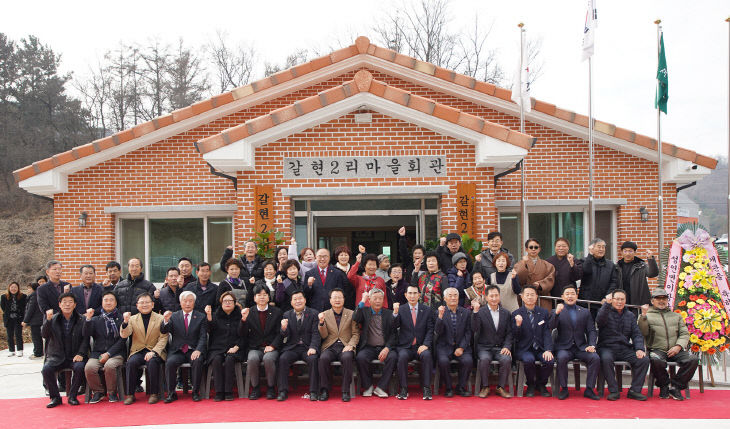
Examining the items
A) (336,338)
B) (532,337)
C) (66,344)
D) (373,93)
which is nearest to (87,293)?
(66,344)

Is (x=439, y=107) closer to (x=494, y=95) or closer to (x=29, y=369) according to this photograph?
(x=494, y=95)

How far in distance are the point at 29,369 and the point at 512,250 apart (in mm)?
8807

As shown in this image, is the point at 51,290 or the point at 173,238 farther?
the point at 173,238

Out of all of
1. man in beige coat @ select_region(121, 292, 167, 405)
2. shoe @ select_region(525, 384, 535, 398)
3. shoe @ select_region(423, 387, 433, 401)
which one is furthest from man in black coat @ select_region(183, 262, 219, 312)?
shoe @ select_region(525, 384, 535, 398)

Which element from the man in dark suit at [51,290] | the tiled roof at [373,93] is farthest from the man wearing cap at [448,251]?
the man in dark suit at [51,290]

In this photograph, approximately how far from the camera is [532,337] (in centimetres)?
768

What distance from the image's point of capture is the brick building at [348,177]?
9.70m

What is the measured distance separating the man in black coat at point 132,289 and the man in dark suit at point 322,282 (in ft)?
7.16

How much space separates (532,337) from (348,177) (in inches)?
151

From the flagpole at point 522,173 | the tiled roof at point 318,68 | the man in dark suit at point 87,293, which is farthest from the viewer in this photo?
the tiled roof at point 318,68

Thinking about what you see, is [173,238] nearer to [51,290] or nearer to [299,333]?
[51,290]

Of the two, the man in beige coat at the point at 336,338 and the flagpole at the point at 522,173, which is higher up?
the flagpole at the point at 522,173

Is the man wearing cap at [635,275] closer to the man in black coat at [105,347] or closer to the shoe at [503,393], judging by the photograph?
the shoe at [503,393]

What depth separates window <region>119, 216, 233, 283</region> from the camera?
1134 cm
